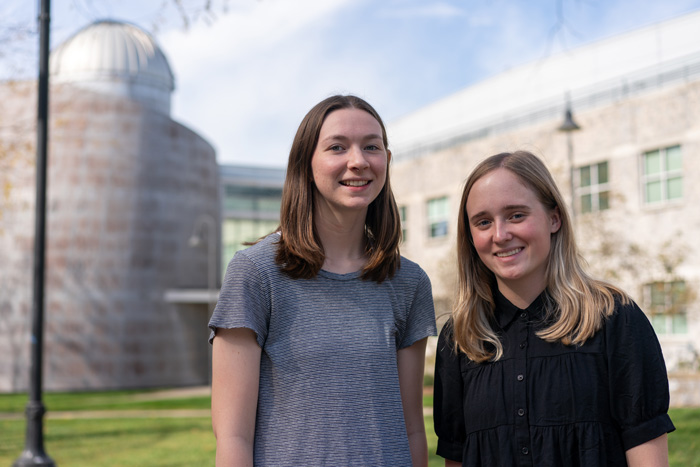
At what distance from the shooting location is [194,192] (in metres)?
36.3

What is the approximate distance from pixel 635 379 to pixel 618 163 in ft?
69.7

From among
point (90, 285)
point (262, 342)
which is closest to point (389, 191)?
point (262, 342)

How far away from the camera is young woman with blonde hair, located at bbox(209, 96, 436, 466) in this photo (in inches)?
101

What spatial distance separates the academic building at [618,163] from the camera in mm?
20484

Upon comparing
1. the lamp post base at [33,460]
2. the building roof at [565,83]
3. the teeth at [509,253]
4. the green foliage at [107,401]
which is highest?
the building roof at [565,83]

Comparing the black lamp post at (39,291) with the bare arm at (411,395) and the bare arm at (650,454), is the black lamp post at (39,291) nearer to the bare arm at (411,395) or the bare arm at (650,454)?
the bare arm at (411,395)

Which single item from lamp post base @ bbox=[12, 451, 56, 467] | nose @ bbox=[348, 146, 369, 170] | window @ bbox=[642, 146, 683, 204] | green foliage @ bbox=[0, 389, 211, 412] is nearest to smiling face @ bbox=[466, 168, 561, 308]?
nose @ bbox=[348, 146, 369, 170]

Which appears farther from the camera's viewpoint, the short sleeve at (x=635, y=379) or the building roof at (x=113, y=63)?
the building roof at (x=113, y=63)

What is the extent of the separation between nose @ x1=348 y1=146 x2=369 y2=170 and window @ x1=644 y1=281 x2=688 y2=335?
19.1 m

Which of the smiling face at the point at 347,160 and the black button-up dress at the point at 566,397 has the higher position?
the smiling face at the point at 347,160

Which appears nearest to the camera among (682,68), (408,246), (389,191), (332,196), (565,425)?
(565,425)

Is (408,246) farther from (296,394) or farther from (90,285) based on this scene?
(296,394)

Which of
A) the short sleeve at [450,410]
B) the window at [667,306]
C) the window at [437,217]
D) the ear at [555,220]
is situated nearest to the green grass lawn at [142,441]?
the short sleeve at [450,410]

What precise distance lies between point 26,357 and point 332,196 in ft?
108
